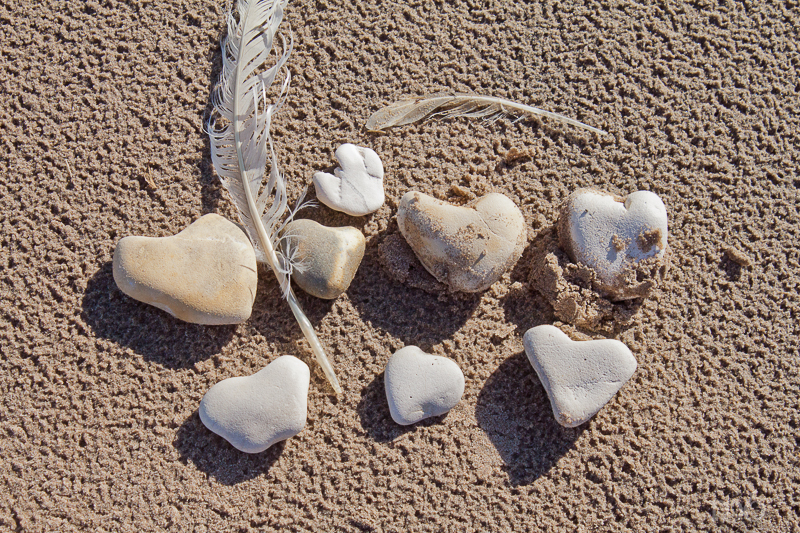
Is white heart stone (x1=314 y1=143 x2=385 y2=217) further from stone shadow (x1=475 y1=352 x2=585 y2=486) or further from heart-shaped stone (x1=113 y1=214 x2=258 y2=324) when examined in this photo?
stone shadow (x1=475 y1=352 x2=585 y2=486)

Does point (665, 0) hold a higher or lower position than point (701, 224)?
higher

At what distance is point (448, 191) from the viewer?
1.88 meters

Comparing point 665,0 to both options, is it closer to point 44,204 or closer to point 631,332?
point 631,332

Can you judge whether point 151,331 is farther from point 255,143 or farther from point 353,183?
point 353,183

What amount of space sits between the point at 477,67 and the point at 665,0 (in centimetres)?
78

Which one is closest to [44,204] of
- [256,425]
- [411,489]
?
[256,425]

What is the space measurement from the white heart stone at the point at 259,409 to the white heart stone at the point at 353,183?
0.59 m

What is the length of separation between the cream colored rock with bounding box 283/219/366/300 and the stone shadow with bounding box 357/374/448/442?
1.18ft

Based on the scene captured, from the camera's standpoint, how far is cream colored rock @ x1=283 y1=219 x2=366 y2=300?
5.65ft

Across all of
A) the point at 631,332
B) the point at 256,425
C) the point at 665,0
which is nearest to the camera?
the point at 256,425

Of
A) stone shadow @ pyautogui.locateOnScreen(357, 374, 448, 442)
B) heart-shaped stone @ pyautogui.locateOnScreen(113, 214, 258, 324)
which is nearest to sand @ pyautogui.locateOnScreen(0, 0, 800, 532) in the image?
A: stone shadow @ pyautogui.locateOnScreen(357, 374, 448, 442)

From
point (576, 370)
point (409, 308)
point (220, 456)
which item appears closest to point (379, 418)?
point (409, 308)

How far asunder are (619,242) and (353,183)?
92 cm

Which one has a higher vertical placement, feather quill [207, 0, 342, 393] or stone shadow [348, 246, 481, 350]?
feather quill [207, 0, 342, 393]
